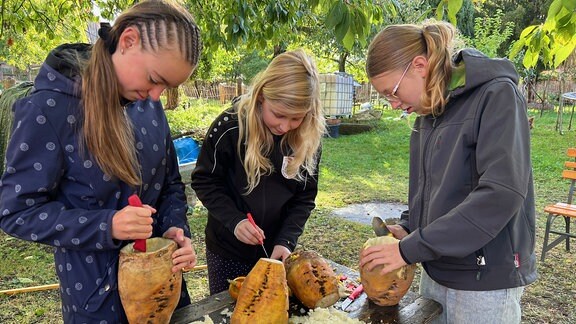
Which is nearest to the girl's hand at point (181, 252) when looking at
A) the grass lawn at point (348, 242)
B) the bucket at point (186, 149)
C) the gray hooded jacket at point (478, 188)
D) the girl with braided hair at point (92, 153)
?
the girl with braided hair at point (92, 153)

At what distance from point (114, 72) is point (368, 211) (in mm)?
5316

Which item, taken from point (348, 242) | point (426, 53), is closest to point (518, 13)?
point (348, 242)

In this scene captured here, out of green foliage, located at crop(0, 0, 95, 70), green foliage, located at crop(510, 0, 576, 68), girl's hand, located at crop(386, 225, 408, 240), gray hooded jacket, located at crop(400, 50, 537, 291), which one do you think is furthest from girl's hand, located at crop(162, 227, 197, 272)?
green foliage, located at crop(0, 0, 95, 70)

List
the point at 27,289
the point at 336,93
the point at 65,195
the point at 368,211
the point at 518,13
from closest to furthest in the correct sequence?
the point at 65,195 → the point at 27,289 → the point at 368,211 → the point at 336,93 → the point at 518,13

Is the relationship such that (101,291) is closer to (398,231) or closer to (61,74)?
(61,74)

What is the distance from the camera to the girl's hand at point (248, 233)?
1.97m

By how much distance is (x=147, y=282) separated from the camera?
137 cm

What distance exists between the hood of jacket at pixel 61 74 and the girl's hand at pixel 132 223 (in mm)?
404

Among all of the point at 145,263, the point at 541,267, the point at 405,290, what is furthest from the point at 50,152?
the point at 541,267

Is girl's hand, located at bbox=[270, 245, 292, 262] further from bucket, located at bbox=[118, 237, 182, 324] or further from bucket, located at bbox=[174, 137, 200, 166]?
bucket, located at bbox=[174, 137, 200, 166]

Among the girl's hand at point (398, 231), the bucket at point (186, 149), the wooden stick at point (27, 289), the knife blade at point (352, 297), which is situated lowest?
the wooden stick at point (27, 289)

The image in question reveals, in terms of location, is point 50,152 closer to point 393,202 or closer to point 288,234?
point 288,234

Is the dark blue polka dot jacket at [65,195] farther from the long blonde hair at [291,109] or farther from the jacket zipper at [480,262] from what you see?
the jacket zipper at [480,262]

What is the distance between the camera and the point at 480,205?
148 centimetres
